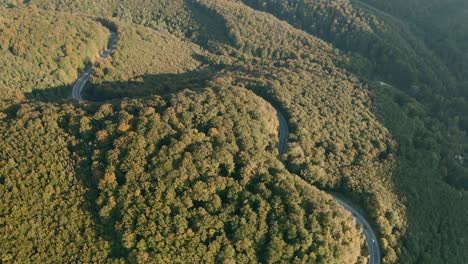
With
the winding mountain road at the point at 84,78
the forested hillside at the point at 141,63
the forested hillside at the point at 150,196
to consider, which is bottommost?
the winding mountain road at the point at 84,78

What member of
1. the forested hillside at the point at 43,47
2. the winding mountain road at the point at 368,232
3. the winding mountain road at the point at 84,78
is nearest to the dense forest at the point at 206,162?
the forested hillside at the point at 43,47

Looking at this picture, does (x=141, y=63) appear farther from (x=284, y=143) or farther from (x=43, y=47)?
(x=284, y=143)

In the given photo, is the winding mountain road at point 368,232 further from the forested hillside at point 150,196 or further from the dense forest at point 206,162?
the forested hillside at point 150,196

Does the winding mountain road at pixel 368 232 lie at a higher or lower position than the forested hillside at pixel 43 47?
higher

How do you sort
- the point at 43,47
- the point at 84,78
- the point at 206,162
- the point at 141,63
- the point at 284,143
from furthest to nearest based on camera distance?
the point at 141,63 → the point at 84,78 → the point at 43,47 → the point at 284,143 → the point at 206,162

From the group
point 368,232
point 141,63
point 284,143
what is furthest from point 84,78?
point 368,232

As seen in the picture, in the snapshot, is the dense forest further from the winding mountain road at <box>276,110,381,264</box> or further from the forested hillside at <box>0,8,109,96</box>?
Answer: the winding mountain road at <box>276,110,381,264</box>

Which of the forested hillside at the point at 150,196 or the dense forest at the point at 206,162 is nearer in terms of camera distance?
Result: the forested hillside at the point at 150,196

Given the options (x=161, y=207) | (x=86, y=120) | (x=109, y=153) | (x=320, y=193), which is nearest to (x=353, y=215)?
(x=320, y=193)
